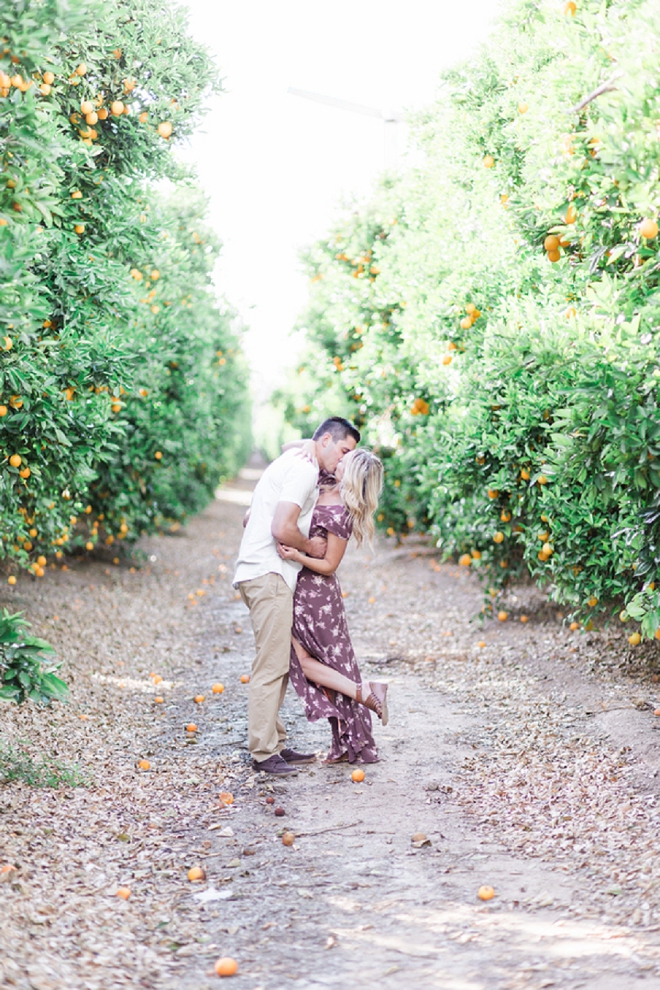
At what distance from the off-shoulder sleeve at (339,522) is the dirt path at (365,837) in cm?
132

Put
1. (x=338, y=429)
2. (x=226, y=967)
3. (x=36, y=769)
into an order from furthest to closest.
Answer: (x=338, y=429), (x=36, y=769), (x=226, y=967)

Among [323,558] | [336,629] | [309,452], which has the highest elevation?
[309,452]

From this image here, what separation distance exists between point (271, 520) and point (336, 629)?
723mm

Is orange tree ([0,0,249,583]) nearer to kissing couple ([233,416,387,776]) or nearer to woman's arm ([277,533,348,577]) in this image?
kissing couple ([233,416,387,776])

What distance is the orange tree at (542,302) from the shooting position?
3.68 metres

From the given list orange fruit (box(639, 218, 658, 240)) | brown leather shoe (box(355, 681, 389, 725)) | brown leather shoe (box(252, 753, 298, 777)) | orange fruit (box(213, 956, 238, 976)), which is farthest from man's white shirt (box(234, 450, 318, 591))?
orange fruit (box(213, 956, 238, 976))

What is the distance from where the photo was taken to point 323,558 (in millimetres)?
5152

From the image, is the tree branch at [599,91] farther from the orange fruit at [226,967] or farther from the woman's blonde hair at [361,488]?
the orange fruit at [226,967]

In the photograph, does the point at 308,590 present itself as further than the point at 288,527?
Yes

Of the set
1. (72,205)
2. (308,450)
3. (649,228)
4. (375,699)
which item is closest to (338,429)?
(308,450)

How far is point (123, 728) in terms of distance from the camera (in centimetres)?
596

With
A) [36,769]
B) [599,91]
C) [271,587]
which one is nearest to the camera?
[599,91]

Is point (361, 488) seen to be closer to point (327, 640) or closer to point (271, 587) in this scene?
point (271, 587)

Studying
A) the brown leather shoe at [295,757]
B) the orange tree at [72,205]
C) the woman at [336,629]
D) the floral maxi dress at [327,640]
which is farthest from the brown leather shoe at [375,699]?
the orange tree at [72,205]
